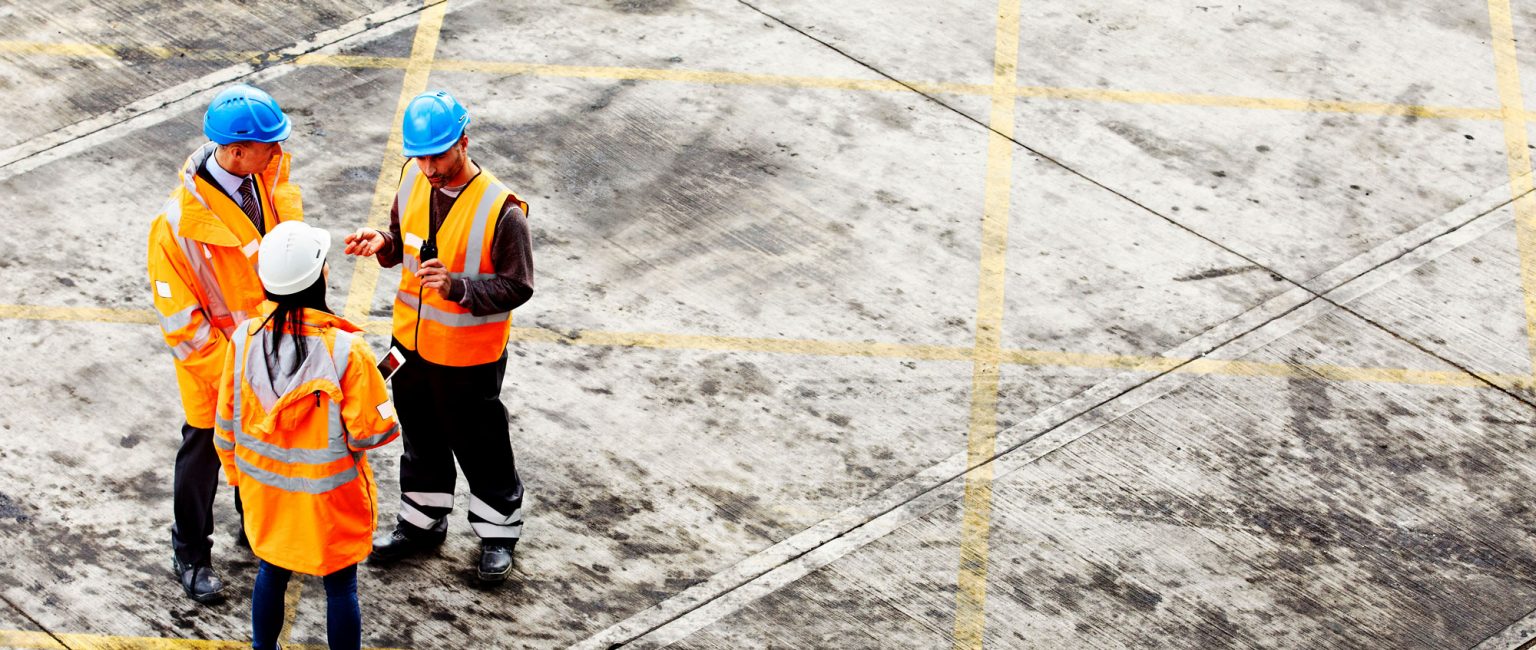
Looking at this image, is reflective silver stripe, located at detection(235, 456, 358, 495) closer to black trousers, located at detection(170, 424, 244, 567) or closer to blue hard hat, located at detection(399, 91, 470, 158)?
black trousers, located at detection(170, 424, 244, 567)

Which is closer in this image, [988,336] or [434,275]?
[434,275]

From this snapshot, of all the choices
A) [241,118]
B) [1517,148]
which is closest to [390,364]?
[241,118]

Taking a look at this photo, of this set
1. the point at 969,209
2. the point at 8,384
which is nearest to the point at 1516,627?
the point at 969,209

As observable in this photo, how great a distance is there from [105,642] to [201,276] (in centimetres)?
146

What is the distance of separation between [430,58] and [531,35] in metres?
0.67

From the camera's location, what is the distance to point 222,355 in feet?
18.8

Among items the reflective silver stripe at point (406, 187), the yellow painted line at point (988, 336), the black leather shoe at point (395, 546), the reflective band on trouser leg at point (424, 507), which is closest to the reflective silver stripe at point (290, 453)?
the reflective silver stripe at point (406, 187)

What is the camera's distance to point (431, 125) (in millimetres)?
5645

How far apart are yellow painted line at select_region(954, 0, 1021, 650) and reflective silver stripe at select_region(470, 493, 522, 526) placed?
71.4 inches

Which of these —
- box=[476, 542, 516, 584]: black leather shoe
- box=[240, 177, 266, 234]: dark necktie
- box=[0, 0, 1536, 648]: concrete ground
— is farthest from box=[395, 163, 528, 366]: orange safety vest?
box=[0, 0, 1536, 648]: concrete ground

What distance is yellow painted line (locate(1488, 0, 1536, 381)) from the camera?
8.51 meters

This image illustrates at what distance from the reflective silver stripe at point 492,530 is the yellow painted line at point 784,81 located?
4.09 metres

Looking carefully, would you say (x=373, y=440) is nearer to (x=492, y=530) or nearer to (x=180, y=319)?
(x=180, y=319)

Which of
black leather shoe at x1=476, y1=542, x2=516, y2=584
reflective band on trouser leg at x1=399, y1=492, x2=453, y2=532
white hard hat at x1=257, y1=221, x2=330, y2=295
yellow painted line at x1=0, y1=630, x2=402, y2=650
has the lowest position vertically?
yellow painted line at x1=0, y1=630, x2=402, y2=650
